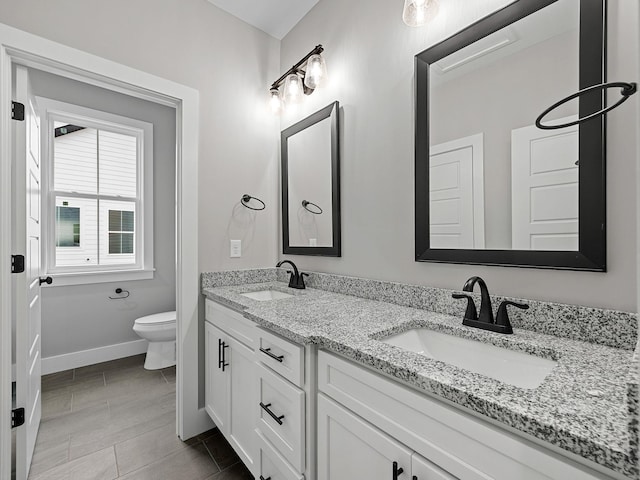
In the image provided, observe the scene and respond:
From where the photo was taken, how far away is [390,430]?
775 mm

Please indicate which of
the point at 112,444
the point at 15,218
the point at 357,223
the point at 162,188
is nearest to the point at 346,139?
the point at 357,223

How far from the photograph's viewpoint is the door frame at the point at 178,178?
1367 mm

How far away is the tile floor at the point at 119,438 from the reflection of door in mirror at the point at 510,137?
163cm

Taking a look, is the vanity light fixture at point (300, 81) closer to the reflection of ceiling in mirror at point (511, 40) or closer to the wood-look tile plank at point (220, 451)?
the reflection of ceiling in mirror at point (511, 40)

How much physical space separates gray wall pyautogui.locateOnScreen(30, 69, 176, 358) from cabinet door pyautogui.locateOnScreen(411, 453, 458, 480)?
3104 mm

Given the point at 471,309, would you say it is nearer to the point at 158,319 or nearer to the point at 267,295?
the point at 267,295

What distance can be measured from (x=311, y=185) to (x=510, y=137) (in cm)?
113

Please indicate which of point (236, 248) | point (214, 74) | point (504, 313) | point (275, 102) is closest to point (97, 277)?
point (236, 248)

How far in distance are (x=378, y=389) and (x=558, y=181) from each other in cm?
85

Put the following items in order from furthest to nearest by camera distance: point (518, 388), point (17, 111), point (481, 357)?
point (17, 111) < point (481, 357) < point (518, 388)

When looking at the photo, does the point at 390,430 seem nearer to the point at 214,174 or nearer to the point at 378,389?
the point at 378,389

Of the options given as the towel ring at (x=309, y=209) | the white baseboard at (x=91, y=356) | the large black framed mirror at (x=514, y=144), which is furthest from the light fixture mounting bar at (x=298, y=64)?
the white baseboard at (x=91, y=356)

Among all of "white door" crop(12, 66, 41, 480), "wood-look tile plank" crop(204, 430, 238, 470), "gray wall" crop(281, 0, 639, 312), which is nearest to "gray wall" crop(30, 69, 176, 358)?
"white door" crop(12, 66, 41, 480)

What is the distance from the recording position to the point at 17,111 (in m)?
1.44
